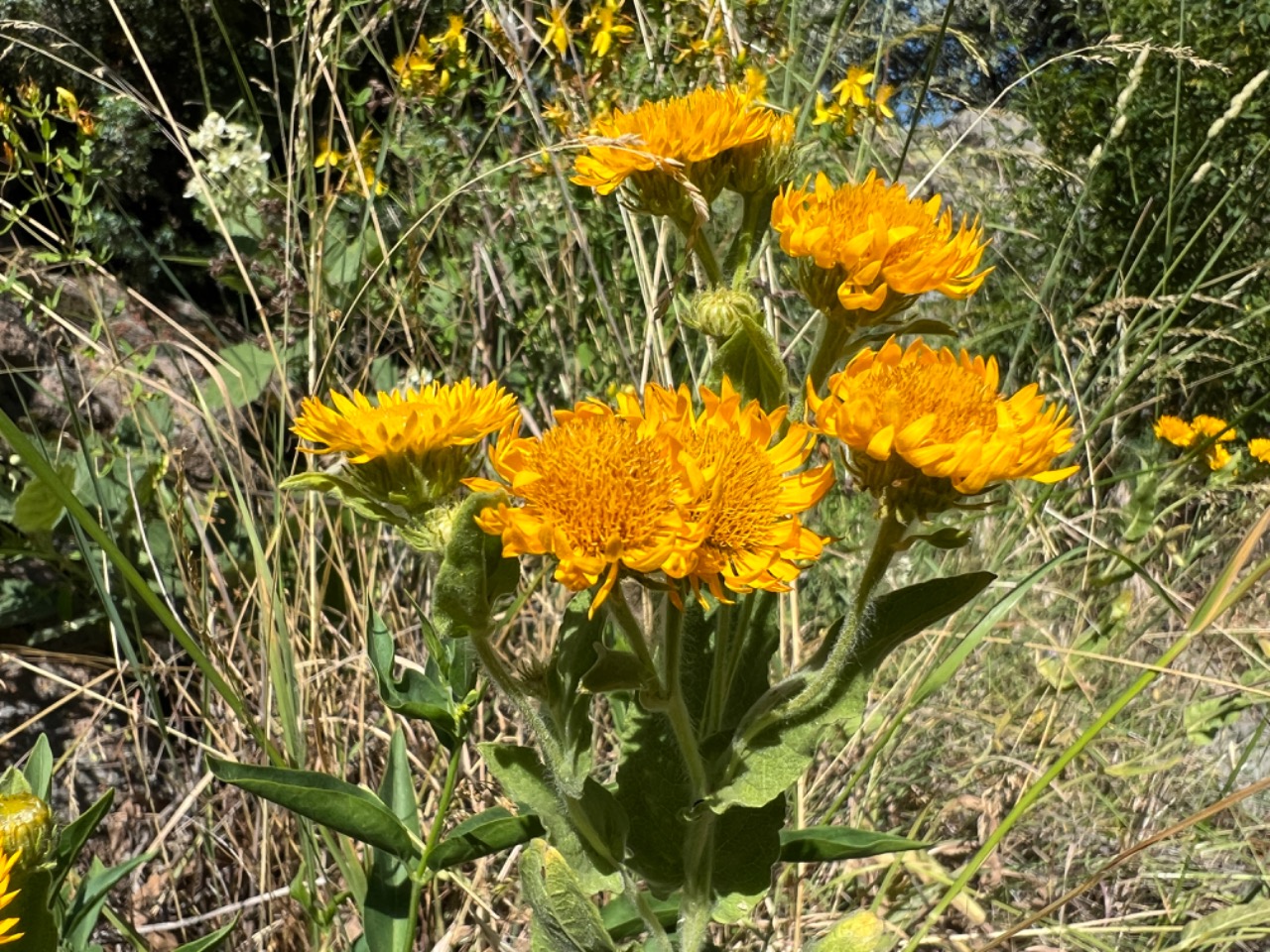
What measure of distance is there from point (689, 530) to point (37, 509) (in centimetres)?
157

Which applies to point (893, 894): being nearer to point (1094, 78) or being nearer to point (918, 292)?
point (918, 292)

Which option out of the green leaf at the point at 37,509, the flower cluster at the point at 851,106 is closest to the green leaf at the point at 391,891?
the green leaf at the point at 37,509

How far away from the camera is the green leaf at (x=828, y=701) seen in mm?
871

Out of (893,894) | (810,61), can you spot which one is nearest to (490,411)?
(893,894)

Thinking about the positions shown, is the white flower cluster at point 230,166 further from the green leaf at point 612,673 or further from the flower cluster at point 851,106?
the green leaf at point 612,673

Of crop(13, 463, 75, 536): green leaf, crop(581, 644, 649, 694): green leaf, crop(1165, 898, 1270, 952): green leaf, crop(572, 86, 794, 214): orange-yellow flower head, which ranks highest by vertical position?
crop(572, 86, 794, 214): orange-yellow flower head

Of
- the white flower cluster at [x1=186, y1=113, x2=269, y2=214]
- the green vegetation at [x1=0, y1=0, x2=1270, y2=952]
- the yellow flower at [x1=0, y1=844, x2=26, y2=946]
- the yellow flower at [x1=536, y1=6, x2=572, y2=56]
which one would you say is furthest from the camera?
the white flower cluster at [x1=186, y1=113, x2=269, y2=214]

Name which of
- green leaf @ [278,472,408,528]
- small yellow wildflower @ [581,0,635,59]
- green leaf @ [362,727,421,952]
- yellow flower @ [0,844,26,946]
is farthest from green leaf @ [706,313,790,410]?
small yellow wildflower @ [581,0,635,59]

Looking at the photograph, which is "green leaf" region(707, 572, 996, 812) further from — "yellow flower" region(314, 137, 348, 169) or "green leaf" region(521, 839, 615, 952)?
"yellow flower" region(314, 137, 348, 169)

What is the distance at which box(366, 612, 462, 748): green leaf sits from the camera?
1010 millimetres

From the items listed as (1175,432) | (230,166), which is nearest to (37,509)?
(230,166)

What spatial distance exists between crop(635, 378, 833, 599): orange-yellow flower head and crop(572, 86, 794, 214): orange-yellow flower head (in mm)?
274

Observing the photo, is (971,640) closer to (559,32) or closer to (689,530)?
(689,530)

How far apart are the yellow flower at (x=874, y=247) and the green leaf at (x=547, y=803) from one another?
0.51 m
